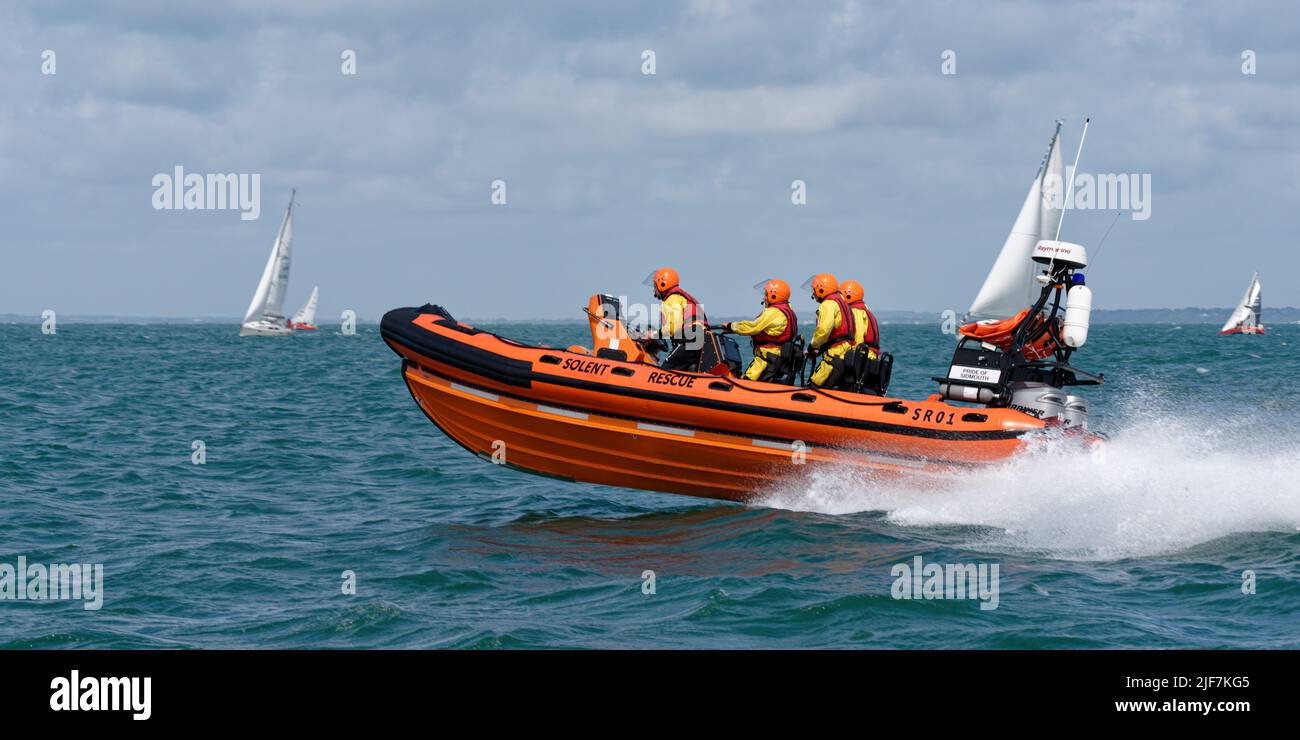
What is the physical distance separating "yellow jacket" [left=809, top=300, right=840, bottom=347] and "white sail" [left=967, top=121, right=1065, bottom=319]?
738 inches

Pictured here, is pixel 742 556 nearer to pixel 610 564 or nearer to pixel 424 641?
pixel 610 564

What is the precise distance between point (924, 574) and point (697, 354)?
314 centimetres

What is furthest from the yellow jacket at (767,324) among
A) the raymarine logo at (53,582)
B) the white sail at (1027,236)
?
the white sail at (1027,236)

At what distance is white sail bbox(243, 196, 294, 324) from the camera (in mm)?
55562

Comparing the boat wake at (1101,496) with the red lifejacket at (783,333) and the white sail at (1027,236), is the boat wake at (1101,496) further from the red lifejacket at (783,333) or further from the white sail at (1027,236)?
the white sail at (1027,236)

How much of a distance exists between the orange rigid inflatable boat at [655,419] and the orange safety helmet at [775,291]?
0.65 meters

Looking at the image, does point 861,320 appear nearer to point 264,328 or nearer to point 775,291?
point 775,291

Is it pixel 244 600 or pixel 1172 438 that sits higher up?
pixel 1172 438

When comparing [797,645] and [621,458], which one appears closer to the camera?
[797,645]

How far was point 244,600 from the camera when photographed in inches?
273
